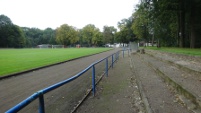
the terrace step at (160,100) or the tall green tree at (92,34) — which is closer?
the terrace step at (160,100)

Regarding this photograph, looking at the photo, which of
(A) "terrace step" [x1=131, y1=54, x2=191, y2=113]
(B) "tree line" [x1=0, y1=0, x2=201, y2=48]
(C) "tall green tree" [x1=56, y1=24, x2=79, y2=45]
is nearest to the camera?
(A) "terrace step" [x1=131, y1=54, x2=191, y2=113]

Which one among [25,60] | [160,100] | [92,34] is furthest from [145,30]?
[92,34]

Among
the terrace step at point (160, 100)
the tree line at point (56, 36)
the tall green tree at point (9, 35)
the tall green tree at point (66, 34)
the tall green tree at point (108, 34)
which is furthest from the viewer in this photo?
the tall green tree at point (108, 34)

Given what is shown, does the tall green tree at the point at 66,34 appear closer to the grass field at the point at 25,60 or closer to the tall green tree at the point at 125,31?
the tall green tree at the point at 125,31

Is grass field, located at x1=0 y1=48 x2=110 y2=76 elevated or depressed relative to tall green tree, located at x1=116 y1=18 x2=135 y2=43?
depressed

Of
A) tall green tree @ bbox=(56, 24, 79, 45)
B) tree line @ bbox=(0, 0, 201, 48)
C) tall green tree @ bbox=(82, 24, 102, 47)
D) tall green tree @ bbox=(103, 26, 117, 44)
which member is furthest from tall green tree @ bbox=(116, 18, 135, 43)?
tall green tree @ bbox=(56, 24, 79, 45)

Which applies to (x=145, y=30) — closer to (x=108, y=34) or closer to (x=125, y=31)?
(x=125, y=31)

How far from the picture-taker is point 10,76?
9633 mm

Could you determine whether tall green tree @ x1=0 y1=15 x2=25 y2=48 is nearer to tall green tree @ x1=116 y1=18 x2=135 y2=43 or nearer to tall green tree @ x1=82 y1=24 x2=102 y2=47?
tall green tree @ x1=82 y1=24 x2=102 y2=47

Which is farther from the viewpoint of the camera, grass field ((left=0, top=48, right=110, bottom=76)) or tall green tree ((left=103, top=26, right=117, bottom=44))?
tall green tree ((left=103, top=26, right=117, bottom=44))

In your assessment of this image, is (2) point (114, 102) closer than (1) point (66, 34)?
Yes

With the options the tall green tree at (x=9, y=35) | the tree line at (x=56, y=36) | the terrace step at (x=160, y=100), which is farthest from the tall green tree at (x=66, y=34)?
the terrace step at (x=160, y=100)

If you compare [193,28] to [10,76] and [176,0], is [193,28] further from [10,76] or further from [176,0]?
[10,76]

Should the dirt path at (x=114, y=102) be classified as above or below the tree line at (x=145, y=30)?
below
